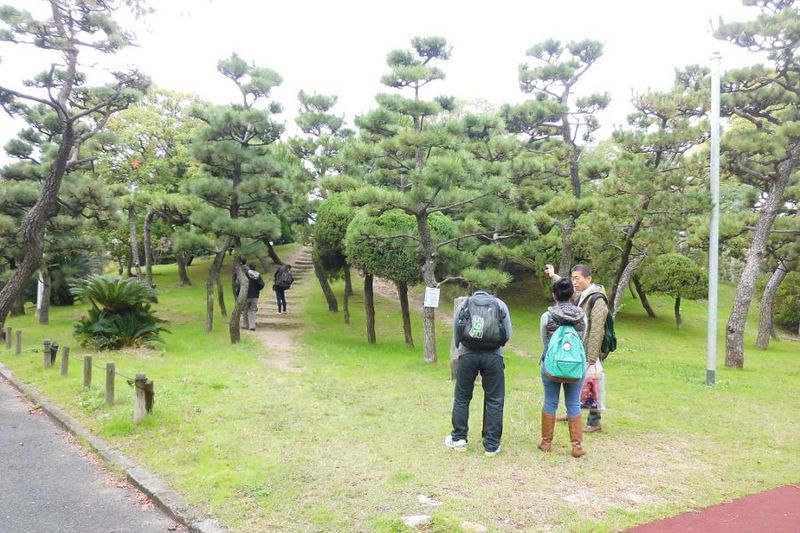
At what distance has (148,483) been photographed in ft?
15.5

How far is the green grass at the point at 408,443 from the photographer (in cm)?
412

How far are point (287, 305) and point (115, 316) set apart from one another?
26.2 feet

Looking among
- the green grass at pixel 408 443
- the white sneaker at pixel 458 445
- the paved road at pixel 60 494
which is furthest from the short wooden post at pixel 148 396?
the white sneaker at pixel 458 445

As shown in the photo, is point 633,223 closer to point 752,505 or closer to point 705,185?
point 705,185

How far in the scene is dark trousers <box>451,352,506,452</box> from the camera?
514 cm

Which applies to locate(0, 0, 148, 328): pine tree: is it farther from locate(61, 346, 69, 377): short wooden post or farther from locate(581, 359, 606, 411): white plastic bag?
A: locate(581, 359, 606, 411): white plastic bag

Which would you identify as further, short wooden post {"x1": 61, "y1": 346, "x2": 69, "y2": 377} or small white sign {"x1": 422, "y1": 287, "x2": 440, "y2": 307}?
small white sign {"x1": 422, "y1": 287, "x2": 440, "y2": 307}

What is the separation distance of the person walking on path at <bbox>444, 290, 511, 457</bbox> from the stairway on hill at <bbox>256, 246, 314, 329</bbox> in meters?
12.1

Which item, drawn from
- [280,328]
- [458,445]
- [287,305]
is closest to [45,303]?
[287,305]

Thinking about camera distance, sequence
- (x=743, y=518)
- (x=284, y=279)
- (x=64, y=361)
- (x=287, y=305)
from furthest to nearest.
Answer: (x=287, y=305) < (x=284, y=279) < (x=64, y=361) < (x=743, y=518)

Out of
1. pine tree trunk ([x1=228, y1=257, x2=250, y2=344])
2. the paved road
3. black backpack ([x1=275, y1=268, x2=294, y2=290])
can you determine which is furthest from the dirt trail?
the paved road

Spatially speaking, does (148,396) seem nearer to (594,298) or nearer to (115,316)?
(594,298)

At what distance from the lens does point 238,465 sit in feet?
16.4

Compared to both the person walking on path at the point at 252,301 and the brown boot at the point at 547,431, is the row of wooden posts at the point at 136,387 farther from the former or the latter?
the person walking on path at the point at 252,301
